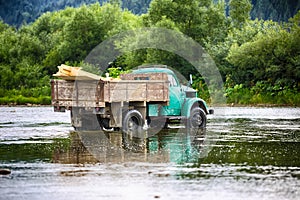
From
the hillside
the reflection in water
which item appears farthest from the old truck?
the hillside

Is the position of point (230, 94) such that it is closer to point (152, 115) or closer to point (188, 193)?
point (152, 115)

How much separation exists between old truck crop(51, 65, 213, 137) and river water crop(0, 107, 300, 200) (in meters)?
0.87

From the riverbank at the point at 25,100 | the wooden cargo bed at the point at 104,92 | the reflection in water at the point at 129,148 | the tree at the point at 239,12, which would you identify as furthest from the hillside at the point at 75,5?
the reflection in water at the point at 129,148

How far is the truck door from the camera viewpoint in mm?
24797

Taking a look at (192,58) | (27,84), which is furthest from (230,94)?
(27,84)

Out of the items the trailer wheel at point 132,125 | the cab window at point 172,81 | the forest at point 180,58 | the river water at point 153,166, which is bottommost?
the river water at point 153,166

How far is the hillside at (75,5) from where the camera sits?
133375mm

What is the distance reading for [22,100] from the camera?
58812 mm

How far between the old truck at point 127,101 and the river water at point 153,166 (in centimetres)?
87

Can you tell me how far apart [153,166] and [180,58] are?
45.5m

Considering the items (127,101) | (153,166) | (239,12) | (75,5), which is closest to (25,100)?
(239,12)

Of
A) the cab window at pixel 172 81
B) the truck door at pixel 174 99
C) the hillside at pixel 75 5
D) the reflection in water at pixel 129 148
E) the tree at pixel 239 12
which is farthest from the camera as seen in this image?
the hillside at pixel 75 5

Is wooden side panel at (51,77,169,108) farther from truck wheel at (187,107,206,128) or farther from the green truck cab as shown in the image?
truck wheel at (187,107,206,128)

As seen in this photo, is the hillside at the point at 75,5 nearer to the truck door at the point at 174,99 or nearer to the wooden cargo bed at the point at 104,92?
the truck door at the point at 174,99
